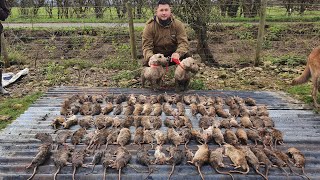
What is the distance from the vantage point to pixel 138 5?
11.8m

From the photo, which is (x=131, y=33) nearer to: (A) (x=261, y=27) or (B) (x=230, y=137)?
(A) (x=261, y=27)

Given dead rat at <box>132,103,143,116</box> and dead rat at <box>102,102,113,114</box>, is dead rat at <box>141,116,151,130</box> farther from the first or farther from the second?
dead rat at <box>102,102,113,114</box>

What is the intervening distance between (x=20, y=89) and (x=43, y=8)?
981cm

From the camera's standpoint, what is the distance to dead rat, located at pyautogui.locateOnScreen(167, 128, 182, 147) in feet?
15.9

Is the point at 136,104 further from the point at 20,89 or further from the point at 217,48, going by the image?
the point at 217,48

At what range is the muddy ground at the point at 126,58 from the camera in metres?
8.69

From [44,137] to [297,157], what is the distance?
3.48 metres

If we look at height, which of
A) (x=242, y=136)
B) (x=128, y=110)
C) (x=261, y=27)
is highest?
(x=261, y=27)

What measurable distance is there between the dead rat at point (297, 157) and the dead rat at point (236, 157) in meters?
0.68

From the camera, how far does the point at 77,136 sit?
4977 millimetres

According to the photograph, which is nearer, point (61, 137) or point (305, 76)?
point (61, 137)

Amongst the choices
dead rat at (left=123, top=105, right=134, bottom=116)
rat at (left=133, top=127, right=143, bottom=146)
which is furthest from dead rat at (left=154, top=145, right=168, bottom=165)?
dead rat at (left=123, top=105, right=134, bottom=116)

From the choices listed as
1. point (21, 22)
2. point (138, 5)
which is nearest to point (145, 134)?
point (138, 5)

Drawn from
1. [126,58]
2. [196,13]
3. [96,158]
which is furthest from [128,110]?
[196,13]
